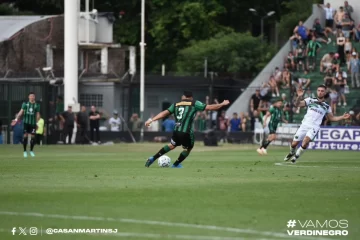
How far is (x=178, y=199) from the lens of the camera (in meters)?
17.0

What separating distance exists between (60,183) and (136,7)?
52.6 meters

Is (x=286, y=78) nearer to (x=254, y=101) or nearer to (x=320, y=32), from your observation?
(x=254, y=101)

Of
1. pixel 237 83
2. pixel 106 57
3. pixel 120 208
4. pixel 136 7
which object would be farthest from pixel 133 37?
pixel 120 208

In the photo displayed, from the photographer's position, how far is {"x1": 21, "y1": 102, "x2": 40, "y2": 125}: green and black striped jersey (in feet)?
111

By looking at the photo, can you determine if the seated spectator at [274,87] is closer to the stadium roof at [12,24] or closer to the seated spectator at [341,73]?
the seated spectator at [341,73]

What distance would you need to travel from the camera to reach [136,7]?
236ft

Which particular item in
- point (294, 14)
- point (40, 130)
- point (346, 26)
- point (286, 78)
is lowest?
point (40, 130)

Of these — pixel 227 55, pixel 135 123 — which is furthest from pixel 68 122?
pixel 227 55

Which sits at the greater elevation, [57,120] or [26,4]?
[26,4]

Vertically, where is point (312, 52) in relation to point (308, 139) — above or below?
above

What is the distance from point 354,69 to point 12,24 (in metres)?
21.1

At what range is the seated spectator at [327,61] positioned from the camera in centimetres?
5047

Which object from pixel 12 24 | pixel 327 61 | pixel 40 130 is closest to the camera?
pixel 40 130

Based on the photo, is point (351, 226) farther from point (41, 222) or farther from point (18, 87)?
point (18, 87)
